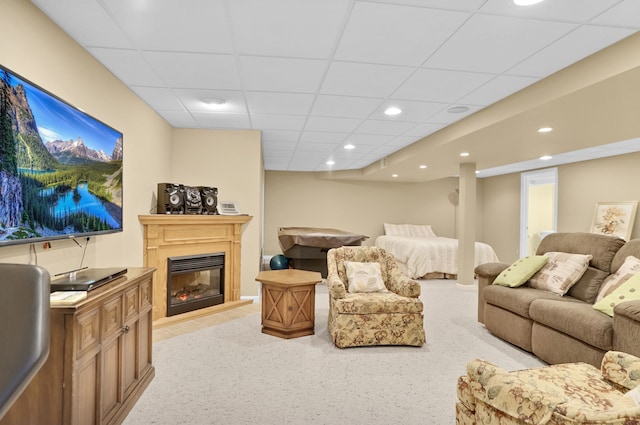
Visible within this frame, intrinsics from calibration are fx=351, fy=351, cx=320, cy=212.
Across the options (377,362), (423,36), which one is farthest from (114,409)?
(423,36)

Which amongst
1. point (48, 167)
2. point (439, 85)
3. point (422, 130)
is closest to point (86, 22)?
point (48, 167)

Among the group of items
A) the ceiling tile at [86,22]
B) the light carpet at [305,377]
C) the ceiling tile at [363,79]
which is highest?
the ceiling tile at [86,22]

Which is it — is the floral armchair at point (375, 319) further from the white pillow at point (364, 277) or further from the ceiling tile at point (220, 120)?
the ceiling tile at point (220, 120)

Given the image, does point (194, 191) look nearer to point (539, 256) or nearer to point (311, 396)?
point (311, 396)

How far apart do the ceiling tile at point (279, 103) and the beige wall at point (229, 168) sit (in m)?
0.97

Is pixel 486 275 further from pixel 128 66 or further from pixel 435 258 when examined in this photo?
pixel 128 66

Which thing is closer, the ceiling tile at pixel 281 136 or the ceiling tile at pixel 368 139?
the ceiling tile at pixel 281 136

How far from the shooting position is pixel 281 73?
2920mm

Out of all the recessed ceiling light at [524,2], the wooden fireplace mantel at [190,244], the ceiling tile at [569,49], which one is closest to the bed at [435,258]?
the wooden fireplace mantel at [190,244]

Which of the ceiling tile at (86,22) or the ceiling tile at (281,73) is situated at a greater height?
the ceiling tile at (86,22)

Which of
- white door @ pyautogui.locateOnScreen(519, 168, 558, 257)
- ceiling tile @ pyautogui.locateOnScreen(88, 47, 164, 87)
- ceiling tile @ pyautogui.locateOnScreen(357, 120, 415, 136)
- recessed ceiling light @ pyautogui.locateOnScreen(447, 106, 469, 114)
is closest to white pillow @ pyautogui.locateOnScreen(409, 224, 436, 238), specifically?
white door @ pyautogui.locateOnScreen(519, 168, 558, 257)

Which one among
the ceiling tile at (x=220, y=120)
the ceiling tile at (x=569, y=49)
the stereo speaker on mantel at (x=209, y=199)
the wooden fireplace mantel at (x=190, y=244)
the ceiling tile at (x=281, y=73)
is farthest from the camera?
the stereo speaker on mantel at (x=209, y=199)

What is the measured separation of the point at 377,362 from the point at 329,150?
4118mm

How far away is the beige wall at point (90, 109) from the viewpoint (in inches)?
74.5
